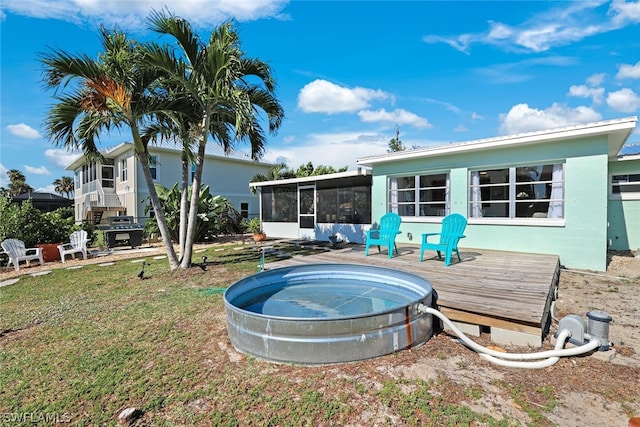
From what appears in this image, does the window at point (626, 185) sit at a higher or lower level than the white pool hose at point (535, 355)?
higher

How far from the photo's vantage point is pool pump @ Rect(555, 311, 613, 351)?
3.28m

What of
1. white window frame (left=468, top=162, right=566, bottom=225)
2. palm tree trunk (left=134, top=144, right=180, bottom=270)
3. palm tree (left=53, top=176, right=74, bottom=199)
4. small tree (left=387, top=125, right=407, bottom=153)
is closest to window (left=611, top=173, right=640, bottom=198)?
white window frame (left=468, top=162, right=566, bottom=225)

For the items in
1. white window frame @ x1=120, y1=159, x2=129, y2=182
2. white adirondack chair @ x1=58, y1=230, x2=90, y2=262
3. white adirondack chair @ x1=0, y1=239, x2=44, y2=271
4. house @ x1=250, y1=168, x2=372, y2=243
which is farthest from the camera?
white window frame @ x1=120, y1=159, x2=129, y2=182

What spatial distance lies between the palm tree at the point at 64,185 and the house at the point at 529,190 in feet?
166

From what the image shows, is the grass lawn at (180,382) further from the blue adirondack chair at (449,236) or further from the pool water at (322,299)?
the blue adirondack chair at (449,236)

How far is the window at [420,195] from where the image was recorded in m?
9.56

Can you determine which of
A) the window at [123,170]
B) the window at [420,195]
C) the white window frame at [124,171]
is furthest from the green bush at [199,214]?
the window at [420,195]

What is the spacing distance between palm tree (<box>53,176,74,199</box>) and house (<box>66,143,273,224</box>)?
25.6m

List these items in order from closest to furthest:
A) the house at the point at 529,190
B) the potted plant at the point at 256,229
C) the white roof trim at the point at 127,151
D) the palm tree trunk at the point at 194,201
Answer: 1. the house at the point at 529,190
2. the palm tree trunk at the point at 194,201
3. the potted plant at the point at 256,229
4. the white roof trim at the point at 127,151

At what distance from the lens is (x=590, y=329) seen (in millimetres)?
3393

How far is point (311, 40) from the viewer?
12297mm

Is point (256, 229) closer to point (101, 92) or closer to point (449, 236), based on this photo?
point (101, 92)

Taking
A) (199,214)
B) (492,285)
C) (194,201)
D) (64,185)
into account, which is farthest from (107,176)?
(64,185)

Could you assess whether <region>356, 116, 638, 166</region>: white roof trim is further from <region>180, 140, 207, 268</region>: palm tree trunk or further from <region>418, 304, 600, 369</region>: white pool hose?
<region>180, 140, 207, 268</region>: palm tree trunk
